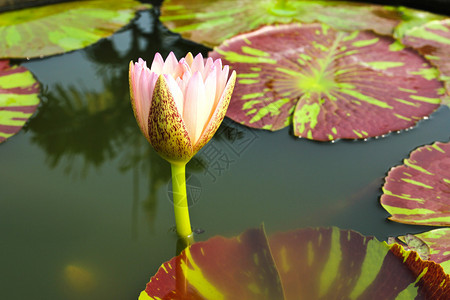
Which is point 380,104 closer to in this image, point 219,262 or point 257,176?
point 257,176

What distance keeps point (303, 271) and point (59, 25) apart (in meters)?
1.73

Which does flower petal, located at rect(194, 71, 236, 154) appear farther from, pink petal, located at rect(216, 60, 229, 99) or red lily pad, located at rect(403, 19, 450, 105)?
red lily pad, located at rect(403, 19, 450, 105)

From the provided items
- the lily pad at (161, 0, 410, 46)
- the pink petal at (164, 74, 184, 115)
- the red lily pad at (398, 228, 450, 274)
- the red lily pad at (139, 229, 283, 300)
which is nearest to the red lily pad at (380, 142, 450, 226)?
the red lily pad at (398, 228, 450, 274)

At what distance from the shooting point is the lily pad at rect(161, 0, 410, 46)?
2057 mm

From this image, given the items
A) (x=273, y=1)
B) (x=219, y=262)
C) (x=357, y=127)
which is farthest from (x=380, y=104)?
(x=273, y=1)

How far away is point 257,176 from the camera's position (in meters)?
1.31

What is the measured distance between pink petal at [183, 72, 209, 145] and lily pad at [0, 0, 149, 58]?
129 cm

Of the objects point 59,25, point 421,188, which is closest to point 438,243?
point 421,188

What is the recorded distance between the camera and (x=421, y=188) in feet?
3.85

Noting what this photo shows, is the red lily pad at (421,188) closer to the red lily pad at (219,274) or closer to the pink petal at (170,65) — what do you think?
the red lily pad at (219,274)

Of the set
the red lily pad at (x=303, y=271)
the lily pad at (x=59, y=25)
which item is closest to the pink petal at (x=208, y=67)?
the red lily pad at (x=303, y=271)

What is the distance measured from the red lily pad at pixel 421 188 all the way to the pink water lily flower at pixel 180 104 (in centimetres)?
61

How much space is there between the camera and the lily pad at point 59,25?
1895mm

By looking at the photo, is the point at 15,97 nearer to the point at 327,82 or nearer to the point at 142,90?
the point at 142,90
